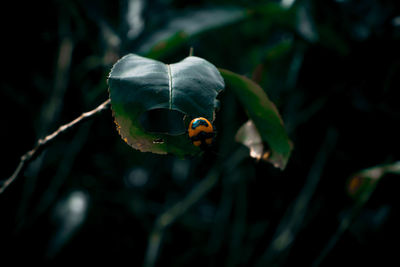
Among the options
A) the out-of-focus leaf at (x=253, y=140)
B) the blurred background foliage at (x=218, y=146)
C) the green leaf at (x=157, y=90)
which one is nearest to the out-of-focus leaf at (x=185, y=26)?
the blurred background foliage at (x=218, y=146)

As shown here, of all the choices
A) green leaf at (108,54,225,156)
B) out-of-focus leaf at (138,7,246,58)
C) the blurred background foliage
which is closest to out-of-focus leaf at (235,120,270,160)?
green leaf at (108,54,225,156)

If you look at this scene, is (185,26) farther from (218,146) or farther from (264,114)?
(264,114)

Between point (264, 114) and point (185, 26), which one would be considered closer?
point (264, 114)

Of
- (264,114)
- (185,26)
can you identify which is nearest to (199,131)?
(264,114)

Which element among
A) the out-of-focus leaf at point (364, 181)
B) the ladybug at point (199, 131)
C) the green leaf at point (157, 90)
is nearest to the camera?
the green leaf at point (157, 90)

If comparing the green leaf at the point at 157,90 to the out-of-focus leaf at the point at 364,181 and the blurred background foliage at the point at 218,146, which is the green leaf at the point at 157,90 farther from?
the out-of-focus leaf at the point at 364,181

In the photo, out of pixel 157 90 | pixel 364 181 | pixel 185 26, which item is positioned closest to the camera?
pixel 157 90

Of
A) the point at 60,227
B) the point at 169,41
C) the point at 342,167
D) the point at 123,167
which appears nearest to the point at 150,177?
the point at 123,167

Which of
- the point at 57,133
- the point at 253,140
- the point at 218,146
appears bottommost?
the point at 218,146
